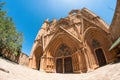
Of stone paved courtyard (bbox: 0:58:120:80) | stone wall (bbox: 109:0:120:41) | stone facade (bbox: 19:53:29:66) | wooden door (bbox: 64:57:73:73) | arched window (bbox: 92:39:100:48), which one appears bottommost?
stone paved courtyard (bbox: 0:58:120:80)

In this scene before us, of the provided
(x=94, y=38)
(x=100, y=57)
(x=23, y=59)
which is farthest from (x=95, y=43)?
(x=23, y=59)

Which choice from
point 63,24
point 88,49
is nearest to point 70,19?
point 63,24

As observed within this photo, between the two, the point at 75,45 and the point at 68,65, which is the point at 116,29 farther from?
the point at 68,65

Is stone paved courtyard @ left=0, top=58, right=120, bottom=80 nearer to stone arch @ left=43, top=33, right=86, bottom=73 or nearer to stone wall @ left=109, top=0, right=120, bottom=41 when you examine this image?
stone wall @ left=109, top=0, right=120, bottom=41

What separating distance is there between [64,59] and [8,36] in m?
8.03

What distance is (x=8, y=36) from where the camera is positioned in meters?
15.7

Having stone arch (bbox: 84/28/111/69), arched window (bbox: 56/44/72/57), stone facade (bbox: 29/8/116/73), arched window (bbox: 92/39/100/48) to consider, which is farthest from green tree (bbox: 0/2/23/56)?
arched window (bbox: 92/39/100/48)

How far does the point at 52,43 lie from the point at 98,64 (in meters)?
7.35

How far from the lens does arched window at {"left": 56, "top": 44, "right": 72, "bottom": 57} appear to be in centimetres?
1847

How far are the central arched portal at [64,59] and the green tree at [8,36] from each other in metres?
5.76

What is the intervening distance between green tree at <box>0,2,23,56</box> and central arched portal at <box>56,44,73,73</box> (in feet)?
18.9

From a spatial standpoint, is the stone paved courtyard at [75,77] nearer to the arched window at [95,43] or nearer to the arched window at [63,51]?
the arched window at [95,43]

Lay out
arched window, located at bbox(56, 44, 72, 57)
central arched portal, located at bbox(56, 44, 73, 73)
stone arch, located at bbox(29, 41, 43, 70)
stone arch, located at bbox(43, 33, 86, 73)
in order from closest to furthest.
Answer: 1. central arched portal, located at bbox(56, 44, 73, 73)
2. stone arch, located at bbox(43, 33, 86, 73)
3. arched window, located at bbox(56, 44, 72, 57)
4. stone arch, located at bbox(29, 41, 43, 70)

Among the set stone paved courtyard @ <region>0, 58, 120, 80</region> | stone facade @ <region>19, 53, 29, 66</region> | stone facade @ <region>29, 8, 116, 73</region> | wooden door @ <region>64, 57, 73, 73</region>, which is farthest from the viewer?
stone facade @ <region>19, 53, 29, 66</region>
